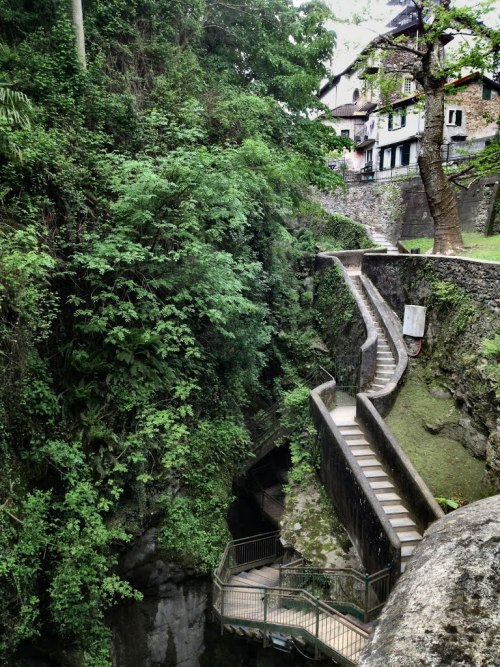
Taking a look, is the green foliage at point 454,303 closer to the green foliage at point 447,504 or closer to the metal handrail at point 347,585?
the green foliage at point 447,504

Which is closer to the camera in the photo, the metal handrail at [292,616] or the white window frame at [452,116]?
the metal handrail at [292,616]

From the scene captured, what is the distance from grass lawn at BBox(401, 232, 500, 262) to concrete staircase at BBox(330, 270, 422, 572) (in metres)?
3.60

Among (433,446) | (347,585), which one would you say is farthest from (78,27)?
(347,585)

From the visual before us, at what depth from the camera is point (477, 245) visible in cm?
1753

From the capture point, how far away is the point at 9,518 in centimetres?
768

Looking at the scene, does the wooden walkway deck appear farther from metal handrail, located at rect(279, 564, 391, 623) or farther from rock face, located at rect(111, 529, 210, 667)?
rock face, located at rect(111, 529, 210, 667)

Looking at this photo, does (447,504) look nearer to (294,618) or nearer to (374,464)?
(374,464)

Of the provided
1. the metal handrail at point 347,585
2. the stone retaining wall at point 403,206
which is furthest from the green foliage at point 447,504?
the stone retaining wall at point 403,206

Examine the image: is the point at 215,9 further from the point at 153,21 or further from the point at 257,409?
the point at 257,409

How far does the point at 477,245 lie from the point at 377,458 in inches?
404

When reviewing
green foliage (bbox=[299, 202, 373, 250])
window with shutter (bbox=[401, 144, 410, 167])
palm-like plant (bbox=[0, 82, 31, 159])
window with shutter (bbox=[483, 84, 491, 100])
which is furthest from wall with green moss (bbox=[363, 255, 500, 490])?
window with shutter (bbox=[483, 84, 491, 100])

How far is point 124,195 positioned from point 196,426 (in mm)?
5452

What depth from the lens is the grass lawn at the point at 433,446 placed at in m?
10.0

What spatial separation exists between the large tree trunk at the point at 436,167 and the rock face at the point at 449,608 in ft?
42.3
